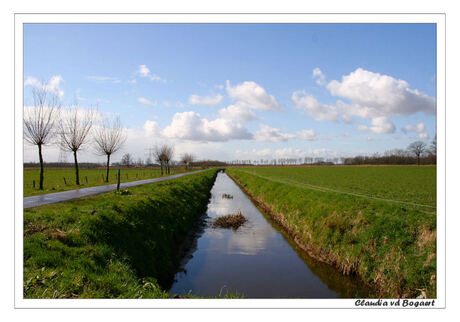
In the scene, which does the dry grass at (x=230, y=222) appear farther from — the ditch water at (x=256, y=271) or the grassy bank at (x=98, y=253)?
the grassy bank at (x=98, y=253)

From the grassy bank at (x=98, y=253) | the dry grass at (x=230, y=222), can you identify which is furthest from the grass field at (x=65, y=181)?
the dry grass at (x=230, y=222)

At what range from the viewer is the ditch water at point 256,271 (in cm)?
869

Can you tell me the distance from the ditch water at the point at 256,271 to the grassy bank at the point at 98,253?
43.5 inches

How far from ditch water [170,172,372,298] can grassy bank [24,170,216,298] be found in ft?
3.62

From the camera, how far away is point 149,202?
1334cm

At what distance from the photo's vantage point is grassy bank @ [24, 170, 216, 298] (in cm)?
524

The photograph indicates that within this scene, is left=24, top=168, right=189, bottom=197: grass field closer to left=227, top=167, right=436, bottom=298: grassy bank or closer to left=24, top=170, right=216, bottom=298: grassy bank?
left=24, top=170, right=216, bottom=298: grassy bank

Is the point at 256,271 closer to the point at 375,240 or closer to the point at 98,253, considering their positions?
the point at 375,240

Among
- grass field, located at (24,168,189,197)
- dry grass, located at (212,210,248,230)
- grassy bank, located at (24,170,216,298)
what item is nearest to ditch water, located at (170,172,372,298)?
grassy bank, located at (24,170,216,298)

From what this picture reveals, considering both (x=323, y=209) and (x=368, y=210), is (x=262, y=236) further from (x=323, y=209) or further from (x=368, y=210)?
(x=368, y=210)
